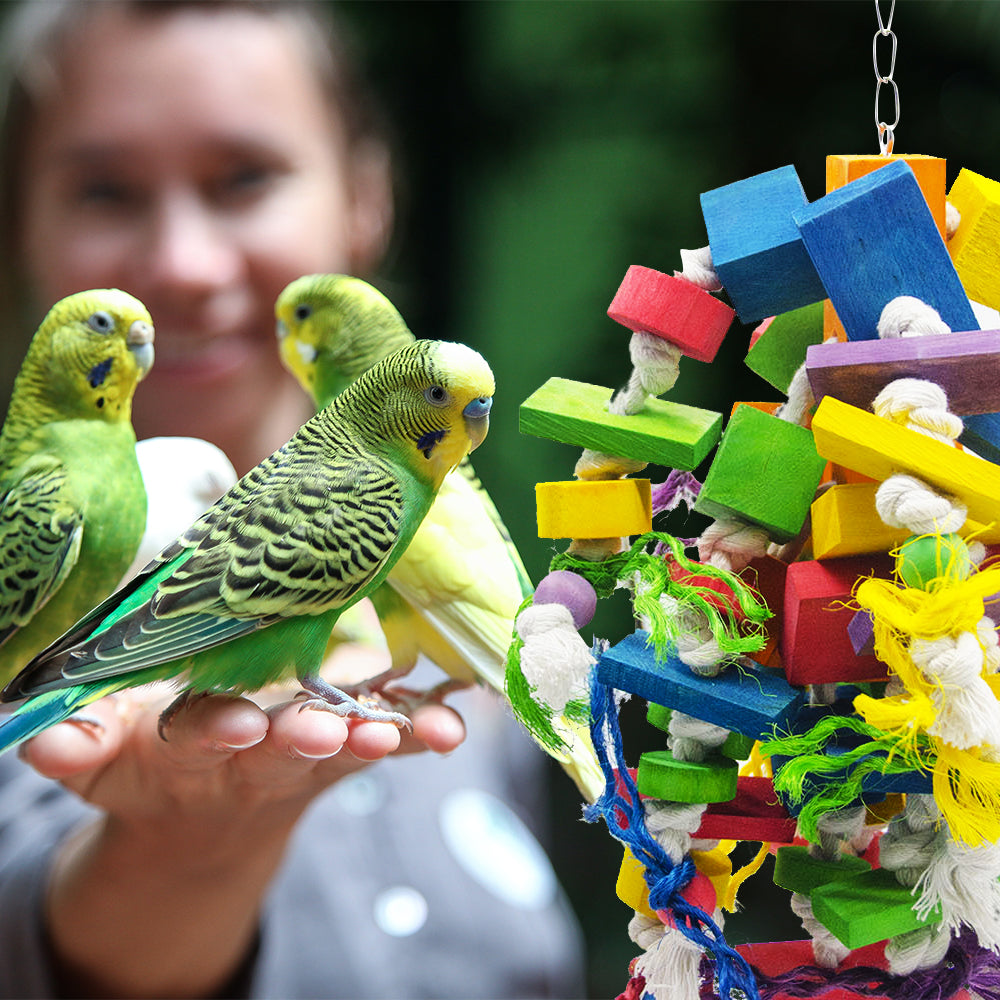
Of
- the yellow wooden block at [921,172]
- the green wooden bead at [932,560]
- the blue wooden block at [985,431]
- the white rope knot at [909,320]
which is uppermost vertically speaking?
the yellow wooden block at [921,172]

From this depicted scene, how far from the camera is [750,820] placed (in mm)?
410

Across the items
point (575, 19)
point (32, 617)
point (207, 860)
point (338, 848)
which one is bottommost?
point (338, 848)

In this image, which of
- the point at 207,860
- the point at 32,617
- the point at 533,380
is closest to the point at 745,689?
the point at 32,617

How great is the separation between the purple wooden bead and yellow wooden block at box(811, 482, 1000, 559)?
96mm

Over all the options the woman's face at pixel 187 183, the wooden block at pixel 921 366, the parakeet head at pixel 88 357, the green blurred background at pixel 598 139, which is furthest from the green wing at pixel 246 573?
the green blurred background at pixel 598 139

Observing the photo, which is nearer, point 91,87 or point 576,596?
point 576,596

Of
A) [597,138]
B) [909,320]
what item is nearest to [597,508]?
[909,320]

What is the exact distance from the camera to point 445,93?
1254 millimetres

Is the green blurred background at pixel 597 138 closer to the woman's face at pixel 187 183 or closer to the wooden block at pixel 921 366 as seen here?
the woman's face at pixel 187 183

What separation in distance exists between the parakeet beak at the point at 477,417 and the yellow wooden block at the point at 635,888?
202 mm

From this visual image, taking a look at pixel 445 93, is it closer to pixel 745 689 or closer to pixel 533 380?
pixel 533 380

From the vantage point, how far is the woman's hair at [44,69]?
0.89 m

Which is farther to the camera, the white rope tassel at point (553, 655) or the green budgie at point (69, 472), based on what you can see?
the green budgie at point (69, 472)

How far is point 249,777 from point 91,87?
26.8 inches
